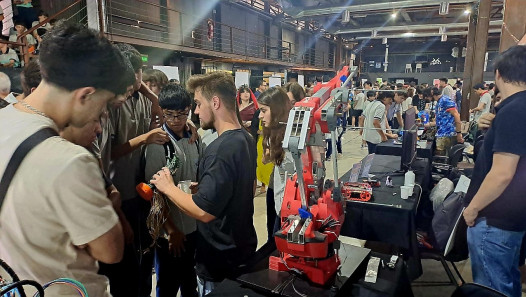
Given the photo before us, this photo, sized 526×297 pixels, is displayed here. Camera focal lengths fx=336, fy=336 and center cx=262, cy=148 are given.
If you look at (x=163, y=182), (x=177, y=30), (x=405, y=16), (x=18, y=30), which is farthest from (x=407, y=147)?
(x=405, y=16)

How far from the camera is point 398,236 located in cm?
237

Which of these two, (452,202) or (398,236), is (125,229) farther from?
(452,202)

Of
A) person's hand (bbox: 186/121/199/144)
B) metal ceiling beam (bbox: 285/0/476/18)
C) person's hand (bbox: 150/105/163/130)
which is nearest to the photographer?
person's hand (bbox: 186/121/199/144)

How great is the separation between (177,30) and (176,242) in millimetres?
10005

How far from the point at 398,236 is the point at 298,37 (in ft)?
58.2

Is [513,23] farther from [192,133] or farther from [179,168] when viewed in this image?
[179,168]

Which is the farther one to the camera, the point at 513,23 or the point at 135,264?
the point at 513,23

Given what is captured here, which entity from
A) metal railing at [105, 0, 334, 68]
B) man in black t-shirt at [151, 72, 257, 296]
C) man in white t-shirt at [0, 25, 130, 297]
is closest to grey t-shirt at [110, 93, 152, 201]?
man in black t-shirt at [151, 72, 257, 296]

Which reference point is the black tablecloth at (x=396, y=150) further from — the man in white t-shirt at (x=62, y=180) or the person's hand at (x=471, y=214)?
the man in white t-shirt at (x=62, y=180)

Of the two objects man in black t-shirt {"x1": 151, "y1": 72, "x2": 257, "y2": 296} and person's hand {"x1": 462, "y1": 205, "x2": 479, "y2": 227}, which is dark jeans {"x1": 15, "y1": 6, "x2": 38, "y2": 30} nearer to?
man in black t-shirt {"x1": 151, "y1": 72, "x2": 257, "y2": 296}

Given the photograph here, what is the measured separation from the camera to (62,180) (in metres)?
0.71

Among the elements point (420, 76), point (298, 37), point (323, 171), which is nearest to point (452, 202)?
point (323, 171)

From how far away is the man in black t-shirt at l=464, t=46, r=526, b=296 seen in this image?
1545 millimetres

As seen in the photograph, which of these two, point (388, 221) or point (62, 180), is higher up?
point (62, 180)
